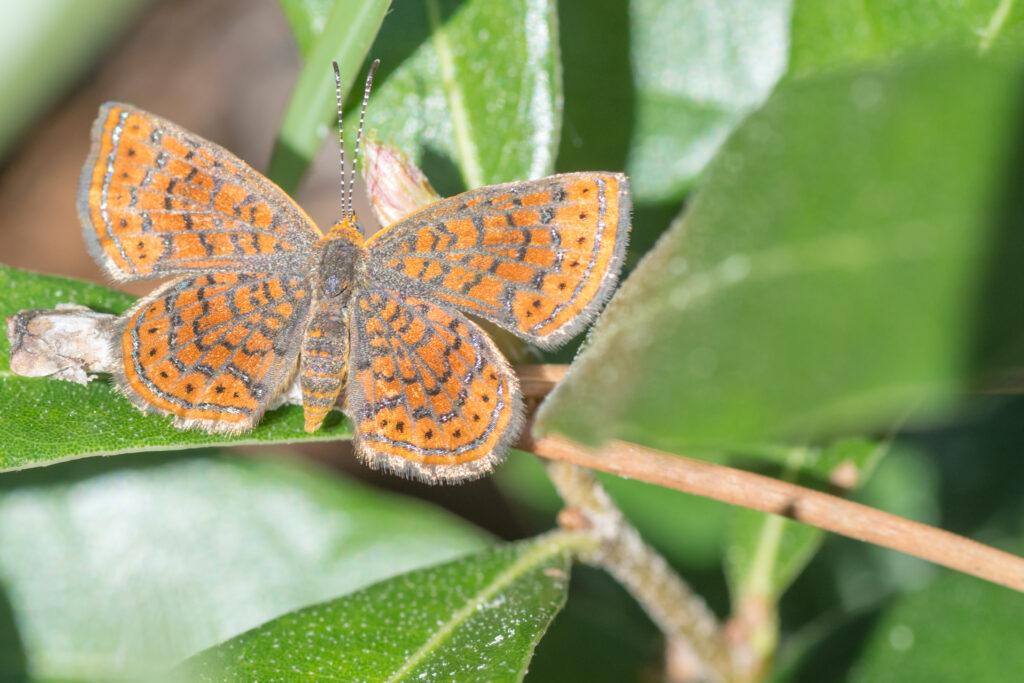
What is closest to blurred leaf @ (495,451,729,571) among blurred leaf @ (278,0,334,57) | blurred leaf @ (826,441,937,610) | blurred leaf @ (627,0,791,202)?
blurred leaf @ (826,441,937,610)

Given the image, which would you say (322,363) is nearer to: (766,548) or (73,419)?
(73,419)

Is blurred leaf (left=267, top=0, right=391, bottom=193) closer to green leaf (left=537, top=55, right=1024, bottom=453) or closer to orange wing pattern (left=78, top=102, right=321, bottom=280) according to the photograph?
orange wing pattern (left=78, top=102, right=321, bottom=280)

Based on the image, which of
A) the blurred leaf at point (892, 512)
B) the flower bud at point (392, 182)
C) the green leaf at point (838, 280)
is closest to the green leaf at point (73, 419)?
the flower bud at point (392, 182)

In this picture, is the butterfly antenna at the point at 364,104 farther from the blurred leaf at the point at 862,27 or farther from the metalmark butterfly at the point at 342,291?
the blurred leaf at the point at 862,27

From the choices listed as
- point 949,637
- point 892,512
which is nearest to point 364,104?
point 949,637

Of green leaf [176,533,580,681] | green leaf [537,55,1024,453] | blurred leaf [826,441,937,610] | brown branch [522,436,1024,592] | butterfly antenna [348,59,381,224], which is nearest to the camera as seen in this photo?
green leaf [537,55,1024,453]

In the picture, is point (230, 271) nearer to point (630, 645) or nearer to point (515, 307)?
point (515, 307)
